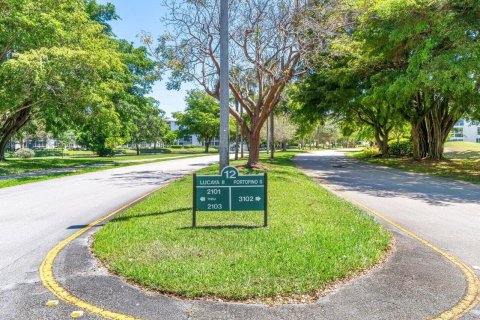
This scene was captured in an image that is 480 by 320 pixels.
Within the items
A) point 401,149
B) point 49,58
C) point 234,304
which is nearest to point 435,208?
point 234,304

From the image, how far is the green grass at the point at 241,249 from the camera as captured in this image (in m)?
4.28

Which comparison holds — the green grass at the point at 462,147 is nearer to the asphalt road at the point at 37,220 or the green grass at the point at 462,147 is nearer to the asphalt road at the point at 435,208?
the asphalt road at the point at 435,208

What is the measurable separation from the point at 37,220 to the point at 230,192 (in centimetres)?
468

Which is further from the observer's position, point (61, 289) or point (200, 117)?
point (200, 117)

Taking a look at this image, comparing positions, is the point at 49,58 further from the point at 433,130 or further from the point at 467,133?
the point at 467,133

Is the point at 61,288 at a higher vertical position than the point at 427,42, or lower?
lower

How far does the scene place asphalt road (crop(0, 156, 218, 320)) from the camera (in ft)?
14.1

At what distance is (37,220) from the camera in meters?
8.28

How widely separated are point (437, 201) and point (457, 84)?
6.63m

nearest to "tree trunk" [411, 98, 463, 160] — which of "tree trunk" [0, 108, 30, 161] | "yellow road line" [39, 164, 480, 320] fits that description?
"yellow road line" [39, 164, 480, 320]

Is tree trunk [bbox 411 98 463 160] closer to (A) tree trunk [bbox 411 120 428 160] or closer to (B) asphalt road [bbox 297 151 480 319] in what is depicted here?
(A) tree trunk [bbox 411 120 428 160]

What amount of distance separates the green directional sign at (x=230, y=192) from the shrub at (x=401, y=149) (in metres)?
36.9

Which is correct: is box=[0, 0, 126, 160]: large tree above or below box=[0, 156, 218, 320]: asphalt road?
above

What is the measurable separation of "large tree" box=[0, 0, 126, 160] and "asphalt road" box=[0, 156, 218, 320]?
5.78m
